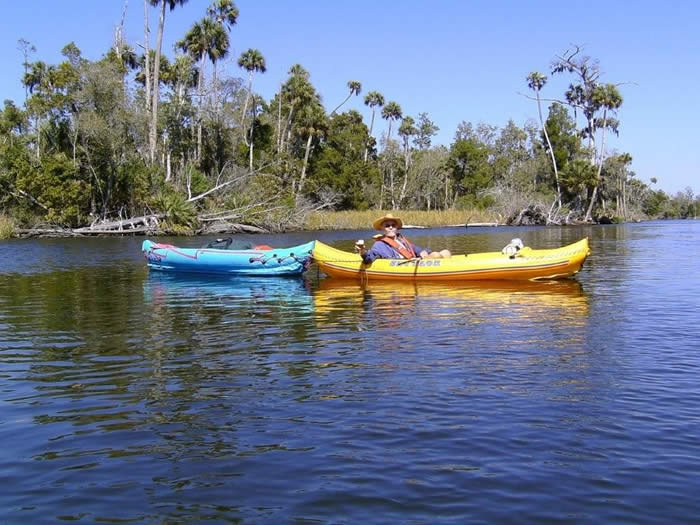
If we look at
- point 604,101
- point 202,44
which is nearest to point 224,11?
point 202,44

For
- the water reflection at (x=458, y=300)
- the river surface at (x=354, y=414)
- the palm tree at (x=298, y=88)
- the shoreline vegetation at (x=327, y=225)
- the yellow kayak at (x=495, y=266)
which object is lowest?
the river surface at (x=354, y=414)

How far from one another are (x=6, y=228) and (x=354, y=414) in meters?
36.5

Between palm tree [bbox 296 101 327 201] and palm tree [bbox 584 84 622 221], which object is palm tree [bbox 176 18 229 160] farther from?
palm tree [bbox 584 84 622 221]

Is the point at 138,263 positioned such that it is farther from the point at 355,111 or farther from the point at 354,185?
the point at 355,111

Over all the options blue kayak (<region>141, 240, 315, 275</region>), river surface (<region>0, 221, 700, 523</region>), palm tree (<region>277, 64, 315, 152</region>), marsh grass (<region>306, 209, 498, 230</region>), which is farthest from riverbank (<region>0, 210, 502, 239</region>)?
river surface (<region>0, 221, 700, 523</region>)

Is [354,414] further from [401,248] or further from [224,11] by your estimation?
[224,11]

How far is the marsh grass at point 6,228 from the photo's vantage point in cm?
3759

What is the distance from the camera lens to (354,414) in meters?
6.23

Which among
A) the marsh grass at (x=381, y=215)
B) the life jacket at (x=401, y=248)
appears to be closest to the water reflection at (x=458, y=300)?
the life jacket at (x=401, y=248)

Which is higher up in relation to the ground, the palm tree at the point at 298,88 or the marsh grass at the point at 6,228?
the palm tree at the point at 298,88

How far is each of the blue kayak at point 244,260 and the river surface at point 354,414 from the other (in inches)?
218

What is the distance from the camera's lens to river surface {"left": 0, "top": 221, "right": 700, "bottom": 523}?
4512 millimetres

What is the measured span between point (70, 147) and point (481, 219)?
115 feet

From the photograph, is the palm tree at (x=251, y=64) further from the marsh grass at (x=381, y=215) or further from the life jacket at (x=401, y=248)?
the life jacket at (x=401, y=248)
